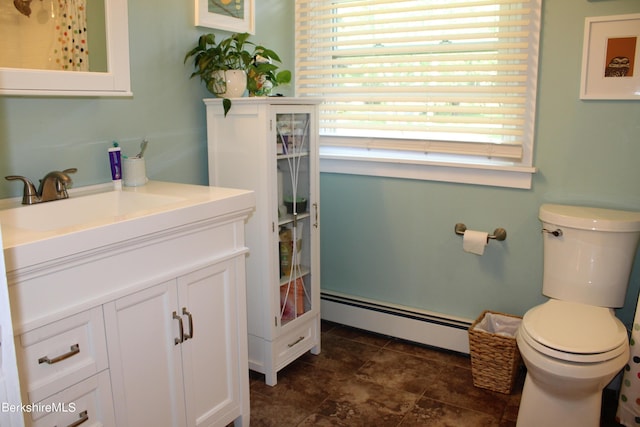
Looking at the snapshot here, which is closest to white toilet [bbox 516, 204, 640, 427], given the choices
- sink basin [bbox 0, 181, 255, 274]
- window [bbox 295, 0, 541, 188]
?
window [bbox 295, 0, 541, 188]

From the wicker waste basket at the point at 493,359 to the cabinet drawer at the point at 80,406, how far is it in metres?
1.56

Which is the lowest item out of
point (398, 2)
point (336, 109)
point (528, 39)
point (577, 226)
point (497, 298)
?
point (497, 298)

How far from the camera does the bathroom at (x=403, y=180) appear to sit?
1969mm

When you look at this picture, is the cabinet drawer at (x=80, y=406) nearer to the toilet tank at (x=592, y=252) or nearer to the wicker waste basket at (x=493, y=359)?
the wicker waste basket at (x=493, y=359)

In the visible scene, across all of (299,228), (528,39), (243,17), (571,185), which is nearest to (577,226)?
(571,185)

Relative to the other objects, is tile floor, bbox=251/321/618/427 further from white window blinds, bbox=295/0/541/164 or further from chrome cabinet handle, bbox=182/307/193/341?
white window blinds, bbox=295/0/541/164

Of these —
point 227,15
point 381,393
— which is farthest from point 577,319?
point 227,15

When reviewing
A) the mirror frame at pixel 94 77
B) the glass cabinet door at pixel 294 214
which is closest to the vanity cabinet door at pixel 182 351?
the glass cabinet door at pixel 294 214

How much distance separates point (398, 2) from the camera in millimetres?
2705

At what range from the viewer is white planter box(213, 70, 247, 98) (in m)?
2.34

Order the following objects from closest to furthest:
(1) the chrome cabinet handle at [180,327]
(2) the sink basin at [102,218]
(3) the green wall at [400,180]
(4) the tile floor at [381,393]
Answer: (2) the sink basin at [102,218] < (1) the chrome cabinet handle at [180,327] < (3) the green wall at [400,180] < (4) the tile floor at [381,393]

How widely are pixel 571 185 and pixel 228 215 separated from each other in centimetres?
152

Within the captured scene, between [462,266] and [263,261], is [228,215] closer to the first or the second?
[263,261]

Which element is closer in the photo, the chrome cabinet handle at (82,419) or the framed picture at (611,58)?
the chrome cabinet handle at (82,419)
